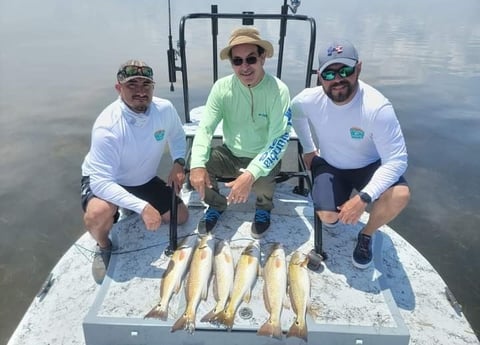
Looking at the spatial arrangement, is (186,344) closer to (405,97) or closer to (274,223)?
(274,223)

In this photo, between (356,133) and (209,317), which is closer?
(209,317)

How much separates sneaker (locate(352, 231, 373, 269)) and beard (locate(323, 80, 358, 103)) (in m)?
1.25

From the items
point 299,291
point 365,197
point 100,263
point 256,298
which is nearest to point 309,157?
point 365,197

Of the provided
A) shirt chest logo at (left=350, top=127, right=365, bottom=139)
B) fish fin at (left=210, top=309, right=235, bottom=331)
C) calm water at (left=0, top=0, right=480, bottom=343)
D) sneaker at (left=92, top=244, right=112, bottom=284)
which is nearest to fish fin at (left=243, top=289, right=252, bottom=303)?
fish fin at (left=210, top=309, right=235, bottom=331)

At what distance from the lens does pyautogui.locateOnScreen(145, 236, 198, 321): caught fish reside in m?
2.80

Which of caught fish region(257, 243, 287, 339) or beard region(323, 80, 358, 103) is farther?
beard region(323, 80, 358, 103)

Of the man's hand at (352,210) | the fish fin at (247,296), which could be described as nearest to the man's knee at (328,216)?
the man's hand at (352,210)

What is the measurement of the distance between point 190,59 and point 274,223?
1423 centimetres

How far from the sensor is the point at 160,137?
3.70 meters

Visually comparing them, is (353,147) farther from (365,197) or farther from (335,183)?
(365,197)

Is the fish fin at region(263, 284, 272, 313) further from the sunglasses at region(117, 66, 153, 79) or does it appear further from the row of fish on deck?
the sunglasses at region(117, 66, 153, 79)

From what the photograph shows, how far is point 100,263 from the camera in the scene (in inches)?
142

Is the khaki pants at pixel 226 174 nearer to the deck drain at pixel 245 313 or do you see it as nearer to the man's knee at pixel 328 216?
the man's knee at pixel 328 216

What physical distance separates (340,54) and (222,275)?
6.86 ft
